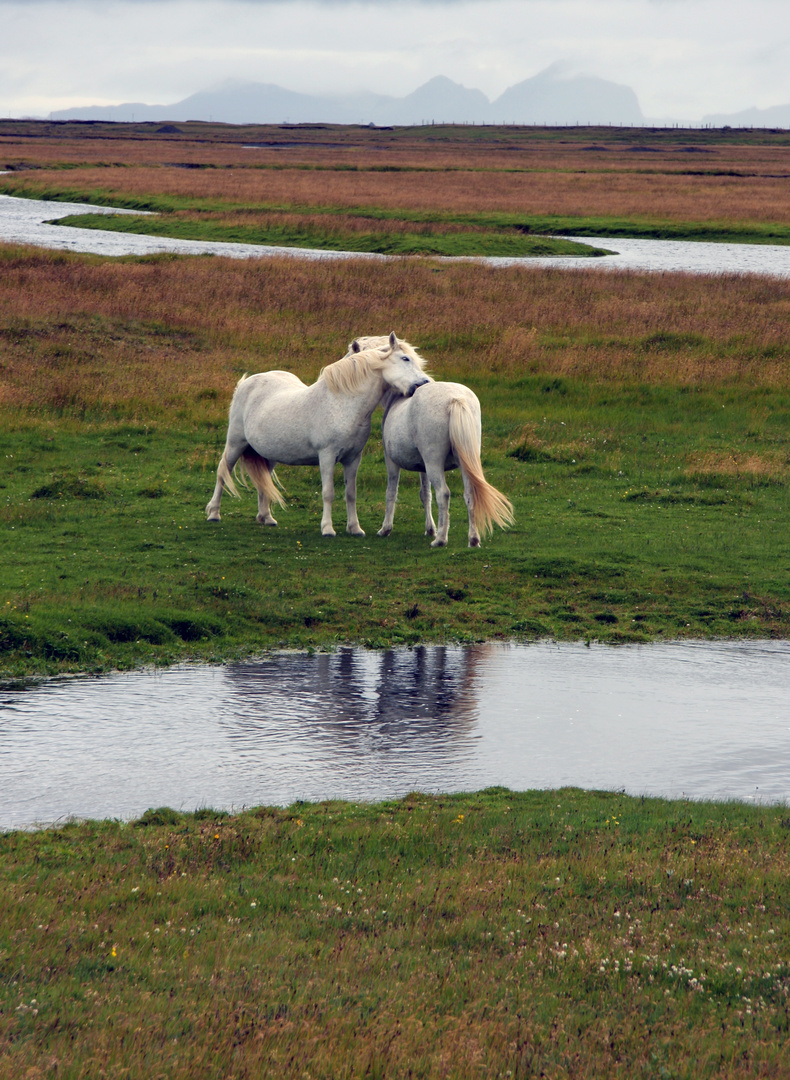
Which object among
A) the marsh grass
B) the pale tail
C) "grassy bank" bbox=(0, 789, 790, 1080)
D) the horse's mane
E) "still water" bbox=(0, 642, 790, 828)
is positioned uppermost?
the marsh grass

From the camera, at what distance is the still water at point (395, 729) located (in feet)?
27.9

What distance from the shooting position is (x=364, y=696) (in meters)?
10.6

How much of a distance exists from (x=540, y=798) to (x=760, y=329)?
1021 inches

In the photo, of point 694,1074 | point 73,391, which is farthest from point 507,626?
point 73,391

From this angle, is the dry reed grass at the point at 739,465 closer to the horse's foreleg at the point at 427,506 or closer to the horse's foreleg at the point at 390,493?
the horse's foreleg at the point at 427,506

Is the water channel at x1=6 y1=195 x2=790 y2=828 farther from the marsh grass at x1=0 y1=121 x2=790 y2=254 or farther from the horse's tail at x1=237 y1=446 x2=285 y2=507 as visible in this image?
the marsh grass at x1=0 y1=121 x2=790 y2=254

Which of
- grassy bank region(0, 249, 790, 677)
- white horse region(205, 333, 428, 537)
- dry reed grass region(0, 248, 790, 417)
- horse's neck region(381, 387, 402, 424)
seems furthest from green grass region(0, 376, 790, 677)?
dry reed grass region(0, 248, 790, 417)

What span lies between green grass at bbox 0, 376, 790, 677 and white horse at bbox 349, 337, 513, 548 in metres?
0.60

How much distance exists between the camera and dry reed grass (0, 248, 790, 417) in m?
25.7

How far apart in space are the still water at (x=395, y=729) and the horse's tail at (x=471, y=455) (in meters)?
3.49

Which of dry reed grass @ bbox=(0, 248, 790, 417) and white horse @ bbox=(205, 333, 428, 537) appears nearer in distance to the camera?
white horse @ bbox=(205, 333, 428, 537)

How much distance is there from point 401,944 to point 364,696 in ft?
16.6

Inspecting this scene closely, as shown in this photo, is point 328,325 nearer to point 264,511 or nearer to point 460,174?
point 264,511

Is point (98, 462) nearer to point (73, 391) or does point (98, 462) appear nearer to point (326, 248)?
point (73, 391)
